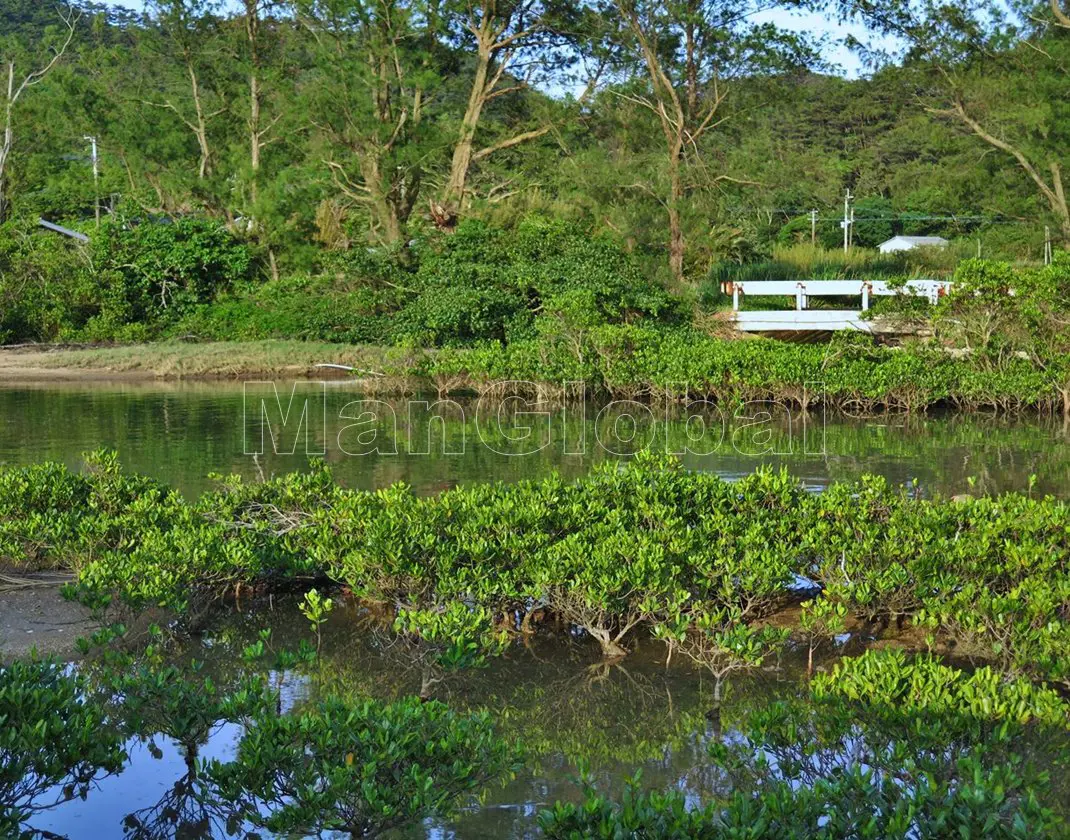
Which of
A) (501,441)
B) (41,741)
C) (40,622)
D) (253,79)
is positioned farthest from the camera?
(253,79)

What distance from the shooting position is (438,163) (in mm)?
29859

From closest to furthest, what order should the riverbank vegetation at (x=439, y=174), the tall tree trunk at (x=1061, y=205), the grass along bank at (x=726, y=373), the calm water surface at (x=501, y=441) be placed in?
1. the calm water surface at (x=501, y=441)
2. the grass along bank at (x=726, y=373)
3. the riverbank vegetation at (x=439, y=174)
4. the tall tree trunk at (x=1061, y=205)

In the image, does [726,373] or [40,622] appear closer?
[40,622]

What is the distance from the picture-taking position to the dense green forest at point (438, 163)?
981 inches

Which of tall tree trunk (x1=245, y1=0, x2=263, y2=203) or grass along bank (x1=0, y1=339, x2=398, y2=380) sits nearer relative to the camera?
grass along bank (x1=0, y1=339, x2=398, y2=380)

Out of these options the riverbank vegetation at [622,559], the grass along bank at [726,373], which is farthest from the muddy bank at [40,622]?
the grass along bank at [726,373]

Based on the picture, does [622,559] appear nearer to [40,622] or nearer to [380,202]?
[40,622]

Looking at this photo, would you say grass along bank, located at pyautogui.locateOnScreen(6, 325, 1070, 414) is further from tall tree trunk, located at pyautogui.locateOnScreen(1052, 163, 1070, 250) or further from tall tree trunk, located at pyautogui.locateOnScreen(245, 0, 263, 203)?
tall tree trunk, located at pyautogui.locateOnScreen(1052, 163, 1070, 250)

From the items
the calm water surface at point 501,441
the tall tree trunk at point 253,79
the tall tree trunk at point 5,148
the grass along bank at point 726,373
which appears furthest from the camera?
the tall tree trunk at point 253,79

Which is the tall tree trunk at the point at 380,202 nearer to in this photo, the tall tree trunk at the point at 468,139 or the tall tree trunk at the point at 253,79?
the tall tree trunk at the point at 468,139

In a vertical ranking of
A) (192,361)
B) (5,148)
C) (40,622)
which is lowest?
(40,622)

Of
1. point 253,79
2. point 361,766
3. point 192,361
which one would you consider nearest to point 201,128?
point 253,79

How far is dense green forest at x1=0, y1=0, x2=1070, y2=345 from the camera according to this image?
24.9m

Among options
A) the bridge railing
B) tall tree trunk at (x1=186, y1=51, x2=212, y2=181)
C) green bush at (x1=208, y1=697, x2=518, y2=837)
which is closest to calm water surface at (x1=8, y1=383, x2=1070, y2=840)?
green bush at (x1=208, y1=697, x2=518, y2=837)
